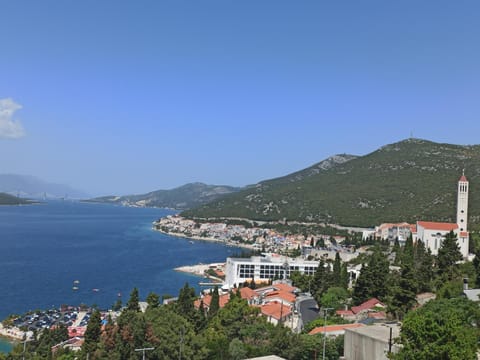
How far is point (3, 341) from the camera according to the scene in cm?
2017

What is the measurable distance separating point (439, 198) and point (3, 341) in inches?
1580

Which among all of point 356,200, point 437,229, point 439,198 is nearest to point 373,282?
point 437,229

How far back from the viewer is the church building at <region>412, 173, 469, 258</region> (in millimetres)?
23969

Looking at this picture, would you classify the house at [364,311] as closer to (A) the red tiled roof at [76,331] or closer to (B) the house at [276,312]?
(B) the house at [276,312]

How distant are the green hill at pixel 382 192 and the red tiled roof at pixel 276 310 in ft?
66.7

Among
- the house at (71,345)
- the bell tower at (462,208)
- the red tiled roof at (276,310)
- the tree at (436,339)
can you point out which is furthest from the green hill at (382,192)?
the tree at (436,339)

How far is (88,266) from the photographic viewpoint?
132 feet

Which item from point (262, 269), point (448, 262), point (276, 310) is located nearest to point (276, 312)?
point (276, 310)

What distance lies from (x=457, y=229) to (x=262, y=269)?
1415cm

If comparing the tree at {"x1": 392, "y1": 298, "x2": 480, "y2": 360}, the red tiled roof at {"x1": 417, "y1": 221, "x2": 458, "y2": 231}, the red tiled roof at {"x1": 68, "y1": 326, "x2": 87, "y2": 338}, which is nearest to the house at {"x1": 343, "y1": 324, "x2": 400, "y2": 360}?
the tree at {"x1": 392, "y1": 298, "x2": 480, "y2": 360}

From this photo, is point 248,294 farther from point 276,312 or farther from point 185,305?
point 185,305

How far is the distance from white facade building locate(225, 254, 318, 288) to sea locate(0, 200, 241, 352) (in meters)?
3.08

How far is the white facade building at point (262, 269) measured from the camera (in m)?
33.1

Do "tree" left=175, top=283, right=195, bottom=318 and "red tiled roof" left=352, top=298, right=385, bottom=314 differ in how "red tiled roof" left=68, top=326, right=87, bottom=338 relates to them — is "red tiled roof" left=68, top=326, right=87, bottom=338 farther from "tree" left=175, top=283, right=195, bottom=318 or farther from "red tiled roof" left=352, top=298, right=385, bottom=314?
"red tiled roof" left=352, top=298, right=385, bottom=314
